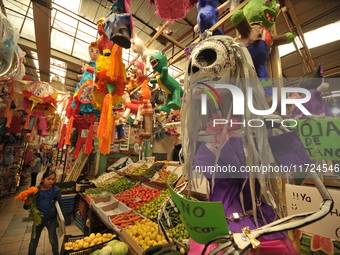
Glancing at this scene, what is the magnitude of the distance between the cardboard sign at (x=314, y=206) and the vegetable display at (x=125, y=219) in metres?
1.91

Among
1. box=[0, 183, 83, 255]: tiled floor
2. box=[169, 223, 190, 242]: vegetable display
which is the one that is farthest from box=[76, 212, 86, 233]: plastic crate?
box=[169, 223, 190, 242]: vegetable display

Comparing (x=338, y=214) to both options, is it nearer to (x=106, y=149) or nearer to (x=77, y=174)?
(x=106, y=149)

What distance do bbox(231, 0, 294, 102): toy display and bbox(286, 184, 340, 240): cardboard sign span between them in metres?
0.80

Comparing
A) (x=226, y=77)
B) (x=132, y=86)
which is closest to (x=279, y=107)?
(x=226, y=77)

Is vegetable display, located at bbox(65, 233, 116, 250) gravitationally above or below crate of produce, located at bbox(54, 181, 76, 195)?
below

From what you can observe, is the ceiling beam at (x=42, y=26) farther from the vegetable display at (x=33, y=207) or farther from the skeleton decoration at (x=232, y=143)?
the skeleton decoration at (x=232, y=143)

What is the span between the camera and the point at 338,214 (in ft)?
3.37

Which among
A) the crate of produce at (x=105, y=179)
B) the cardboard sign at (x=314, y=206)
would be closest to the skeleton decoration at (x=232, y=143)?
the cardboard sign at (x=314, y=206)

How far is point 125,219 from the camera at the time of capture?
2445 mm

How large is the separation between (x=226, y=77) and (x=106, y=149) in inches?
75.5

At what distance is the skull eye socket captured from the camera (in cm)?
83

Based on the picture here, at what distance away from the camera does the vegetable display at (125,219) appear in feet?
7.30

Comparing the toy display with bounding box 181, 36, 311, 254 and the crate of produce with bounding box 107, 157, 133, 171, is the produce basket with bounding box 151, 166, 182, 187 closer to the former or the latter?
the crate of produce with bounding box 107, 157, 133, 171

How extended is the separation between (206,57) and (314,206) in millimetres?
1236
